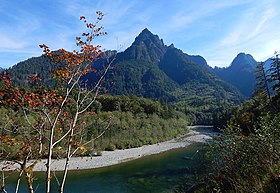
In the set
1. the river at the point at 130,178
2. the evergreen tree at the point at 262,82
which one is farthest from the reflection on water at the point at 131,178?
the evergreen tree at the point at 262,82

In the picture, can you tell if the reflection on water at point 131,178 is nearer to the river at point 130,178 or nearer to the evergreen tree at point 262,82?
the river at point 130,178

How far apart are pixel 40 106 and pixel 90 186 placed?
1994 cm

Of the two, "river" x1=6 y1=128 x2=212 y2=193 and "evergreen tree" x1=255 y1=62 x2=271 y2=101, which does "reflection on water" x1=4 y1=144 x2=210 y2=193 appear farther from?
"evergreen tree" x1=255 y1=62 x2=271 y2=101

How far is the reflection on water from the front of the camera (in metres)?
21.7

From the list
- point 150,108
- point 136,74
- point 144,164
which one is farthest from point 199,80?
point 144,164

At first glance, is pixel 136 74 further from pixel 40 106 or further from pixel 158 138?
pixel 40 106

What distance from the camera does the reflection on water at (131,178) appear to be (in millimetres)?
21691

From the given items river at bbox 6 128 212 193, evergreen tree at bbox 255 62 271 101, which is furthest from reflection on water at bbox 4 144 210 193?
evergreen tree at bbox 255 62 271 101

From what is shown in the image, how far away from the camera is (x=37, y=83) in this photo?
4.91 m

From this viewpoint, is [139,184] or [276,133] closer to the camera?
[276,133]

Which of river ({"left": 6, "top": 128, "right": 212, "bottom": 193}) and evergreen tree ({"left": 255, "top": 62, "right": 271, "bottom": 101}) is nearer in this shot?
river ({"left": 6, "top": 128, "right": 212, "bottom": 193})

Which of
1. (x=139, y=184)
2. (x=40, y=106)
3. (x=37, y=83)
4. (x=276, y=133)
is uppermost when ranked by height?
(x=37, y=83)

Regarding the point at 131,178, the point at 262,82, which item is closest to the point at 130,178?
the point at 131,178

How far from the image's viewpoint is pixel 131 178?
25.4 metres
